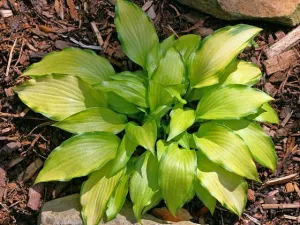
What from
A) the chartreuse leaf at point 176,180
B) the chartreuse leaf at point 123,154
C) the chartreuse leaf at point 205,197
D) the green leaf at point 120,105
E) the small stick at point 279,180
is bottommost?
the small stick at point 279,180

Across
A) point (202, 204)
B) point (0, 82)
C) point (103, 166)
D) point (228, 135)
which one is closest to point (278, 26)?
point (228, 135)

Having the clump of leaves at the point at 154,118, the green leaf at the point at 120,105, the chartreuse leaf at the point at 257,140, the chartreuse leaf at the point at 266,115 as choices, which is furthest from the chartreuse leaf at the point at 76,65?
the chartreuse leaf at the point at 266,115

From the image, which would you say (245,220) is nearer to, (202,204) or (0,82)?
(202,204)

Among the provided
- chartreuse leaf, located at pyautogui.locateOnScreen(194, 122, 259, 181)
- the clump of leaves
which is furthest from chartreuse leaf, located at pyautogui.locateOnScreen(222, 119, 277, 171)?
chartreuse leaf, located at pyautogui.locateOnScreen(194, 122, 259, 181)

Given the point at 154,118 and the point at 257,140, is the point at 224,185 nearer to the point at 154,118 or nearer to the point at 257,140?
the point at 257,140

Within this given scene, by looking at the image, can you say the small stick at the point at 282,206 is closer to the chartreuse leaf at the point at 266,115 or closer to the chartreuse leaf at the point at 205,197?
the chartreuse leaf at the point at 205,197

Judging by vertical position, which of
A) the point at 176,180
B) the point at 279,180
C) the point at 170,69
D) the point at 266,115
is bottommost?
the point at 279,180

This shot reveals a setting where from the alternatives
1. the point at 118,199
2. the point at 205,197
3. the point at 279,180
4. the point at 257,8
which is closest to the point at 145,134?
the point at 118,199
